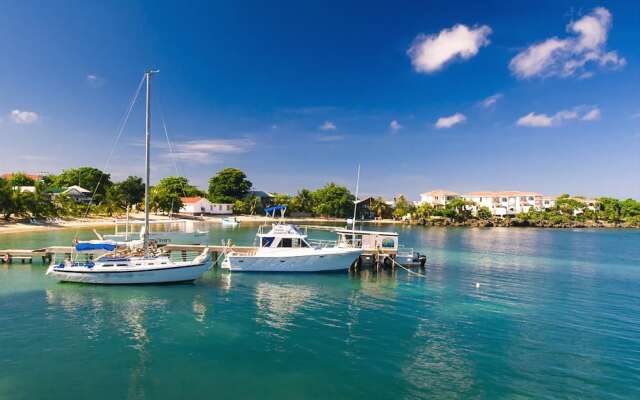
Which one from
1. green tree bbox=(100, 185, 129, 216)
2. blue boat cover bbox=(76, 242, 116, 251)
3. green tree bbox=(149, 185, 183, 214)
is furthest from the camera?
green tree bbox=(149, 185, 183, 214)

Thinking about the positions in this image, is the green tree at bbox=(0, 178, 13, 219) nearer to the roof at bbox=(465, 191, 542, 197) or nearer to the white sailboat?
the white sailboat

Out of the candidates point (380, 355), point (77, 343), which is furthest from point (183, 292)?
point (380, 355)

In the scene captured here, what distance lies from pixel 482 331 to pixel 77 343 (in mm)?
19004

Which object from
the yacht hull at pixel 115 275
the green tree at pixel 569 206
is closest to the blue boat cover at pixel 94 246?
the yacht hull at pixel 115 275

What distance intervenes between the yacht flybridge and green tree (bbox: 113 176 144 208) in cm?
7313

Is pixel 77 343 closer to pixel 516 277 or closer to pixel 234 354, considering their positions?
pixel 234 354

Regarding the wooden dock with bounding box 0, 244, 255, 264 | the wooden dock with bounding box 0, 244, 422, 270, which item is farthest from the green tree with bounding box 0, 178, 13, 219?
the wooden dock with bounding box 0, 244, 255, 264

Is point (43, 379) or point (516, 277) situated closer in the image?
point (43, 379)

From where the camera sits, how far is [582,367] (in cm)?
1513

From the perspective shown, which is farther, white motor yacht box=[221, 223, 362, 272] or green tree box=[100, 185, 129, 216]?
green tree box=[100, 185, 129, 216]

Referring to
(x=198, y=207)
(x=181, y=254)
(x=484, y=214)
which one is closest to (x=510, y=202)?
(x=484, y=214)

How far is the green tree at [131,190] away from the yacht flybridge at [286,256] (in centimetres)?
7313

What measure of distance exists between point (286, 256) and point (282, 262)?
2.23 ft

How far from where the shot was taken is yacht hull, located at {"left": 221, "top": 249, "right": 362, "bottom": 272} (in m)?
31.6
